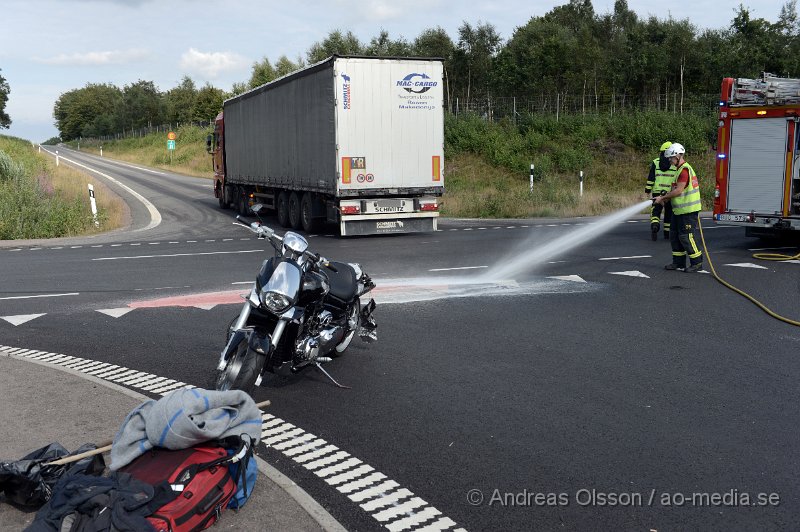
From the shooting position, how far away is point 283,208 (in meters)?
21.2

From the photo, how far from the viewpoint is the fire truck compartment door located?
14.6 meters

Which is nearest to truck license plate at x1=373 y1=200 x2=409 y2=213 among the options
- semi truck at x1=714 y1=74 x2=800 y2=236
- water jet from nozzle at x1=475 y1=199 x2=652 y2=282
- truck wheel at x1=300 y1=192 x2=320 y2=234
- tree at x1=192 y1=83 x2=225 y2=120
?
truck wheel at x1=300 y1=192 x2=320 y2=234

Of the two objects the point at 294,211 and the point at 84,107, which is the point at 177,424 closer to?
the point at 294,211

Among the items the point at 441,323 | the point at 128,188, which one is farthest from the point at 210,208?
the point at 441,323

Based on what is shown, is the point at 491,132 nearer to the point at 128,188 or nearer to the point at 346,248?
the point at 128,188

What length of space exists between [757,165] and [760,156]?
0.17m

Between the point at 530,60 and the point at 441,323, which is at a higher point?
the point at 530,60

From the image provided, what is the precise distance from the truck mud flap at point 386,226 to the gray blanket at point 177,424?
13214mm

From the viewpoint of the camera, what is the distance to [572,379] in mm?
6590

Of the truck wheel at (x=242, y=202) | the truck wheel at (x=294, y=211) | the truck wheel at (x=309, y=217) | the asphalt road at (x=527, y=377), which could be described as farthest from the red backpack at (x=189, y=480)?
the truck wheel at (x=242, y=202)

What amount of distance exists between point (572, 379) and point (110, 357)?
4143 millimetres

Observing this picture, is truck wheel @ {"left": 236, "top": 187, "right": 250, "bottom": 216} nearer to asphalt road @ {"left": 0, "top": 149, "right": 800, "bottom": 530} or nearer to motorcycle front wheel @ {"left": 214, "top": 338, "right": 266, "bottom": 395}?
asphalt road @ {"left": 0, "top": 149, "right": 800, "bottom": 530}

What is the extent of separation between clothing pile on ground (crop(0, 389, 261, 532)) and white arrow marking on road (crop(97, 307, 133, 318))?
517cm

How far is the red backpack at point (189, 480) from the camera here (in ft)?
12.3
